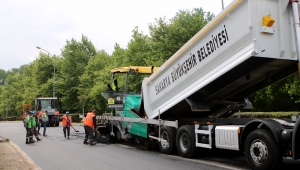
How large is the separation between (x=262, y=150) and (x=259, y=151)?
0.09 metres

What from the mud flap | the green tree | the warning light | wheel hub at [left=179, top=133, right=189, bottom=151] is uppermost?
the green tree

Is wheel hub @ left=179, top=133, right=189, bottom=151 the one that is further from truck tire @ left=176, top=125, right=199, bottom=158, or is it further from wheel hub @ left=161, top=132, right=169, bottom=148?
wheel hub @ left=161, top=132, right=169, bottom=148

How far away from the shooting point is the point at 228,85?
26.7 feet

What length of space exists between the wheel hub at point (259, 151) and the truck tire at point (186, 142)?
2172 millimetres

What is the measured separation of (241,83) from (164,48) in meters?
17.3

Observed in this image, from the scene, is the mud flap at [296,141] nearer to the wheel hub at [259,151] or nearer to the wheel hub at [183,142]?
the wheel hub at [259,151]

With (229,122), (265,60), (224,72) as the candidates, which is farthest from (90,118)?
(265,60)

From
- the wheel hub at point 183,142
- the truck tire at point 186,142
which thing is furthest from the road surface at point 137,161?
the wheel hub at point 183,142

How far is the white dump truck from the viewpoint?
6.33 m

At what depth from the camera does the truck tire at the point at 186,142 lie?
8.53 m

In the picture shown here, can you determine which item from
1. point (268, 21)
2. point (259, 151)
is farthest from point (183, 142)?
point (268, 21)

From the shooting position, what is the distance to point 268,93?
18719mm

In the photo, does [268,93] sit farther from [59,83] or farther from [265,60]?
[59,83]

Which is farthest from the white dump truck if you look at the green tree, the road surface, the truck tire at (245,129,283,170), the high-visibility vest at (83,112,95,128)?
the green tree
